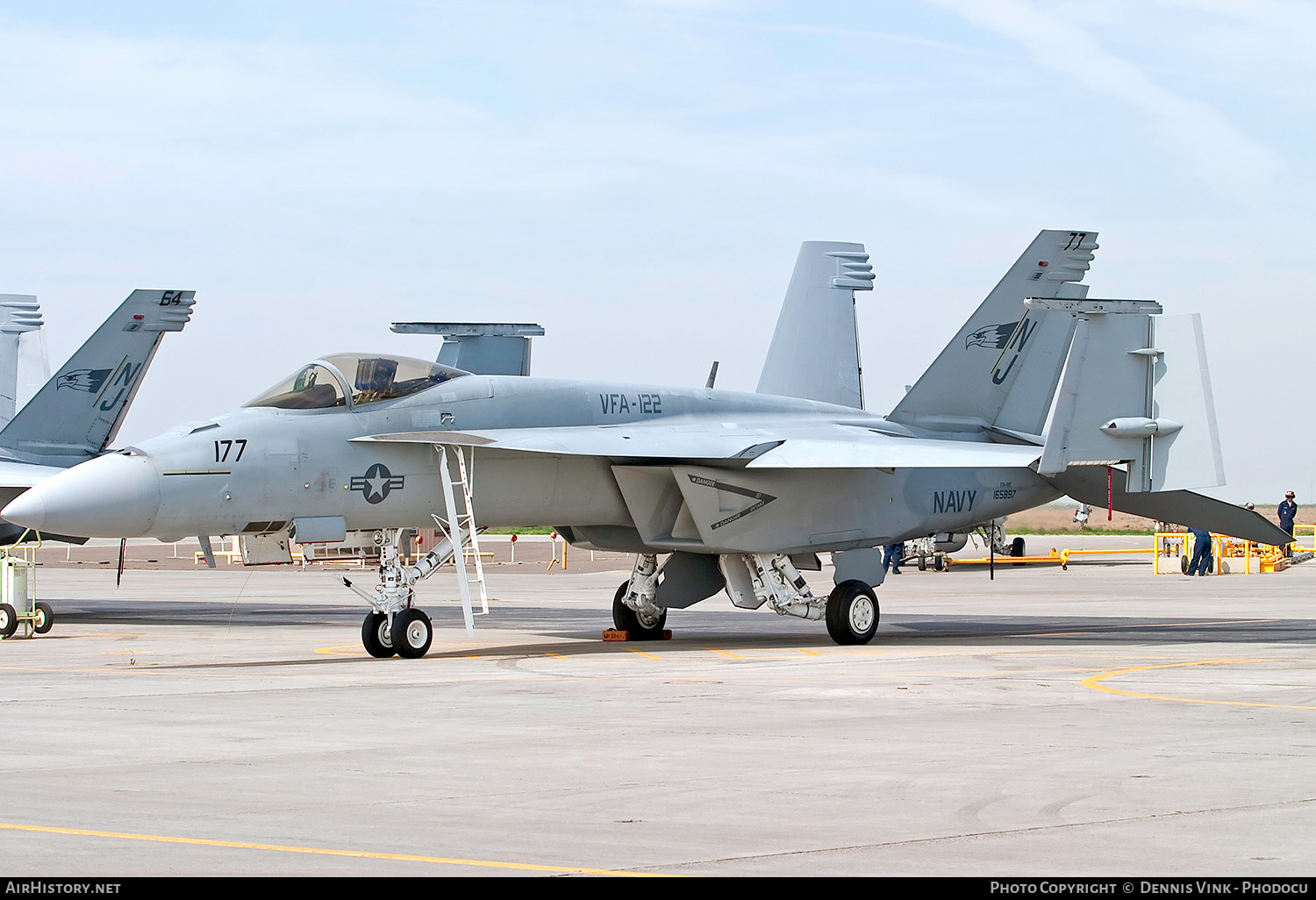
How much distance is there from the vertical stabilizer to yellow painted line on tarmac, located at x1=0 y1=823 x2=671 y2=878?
17.6m

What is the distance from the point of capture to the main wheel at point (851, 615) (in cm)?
1753

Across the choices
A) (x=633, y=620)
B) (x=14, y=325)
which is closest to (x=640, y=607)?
(x=633, y=620)

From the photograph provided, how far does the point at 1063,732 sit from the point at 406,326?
1329 cm

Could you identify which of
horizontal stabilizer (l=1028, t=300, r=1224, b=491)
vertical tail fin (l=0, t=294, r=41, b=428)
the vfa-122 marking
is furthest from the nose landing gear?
vertical tail fin (l=0, t=294, r=41, b=428)

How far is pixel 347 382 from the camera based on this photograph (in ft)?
50.3

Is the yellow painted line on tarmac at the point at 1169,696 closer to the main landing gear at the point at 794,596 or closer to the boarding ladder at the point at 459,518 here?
the main landing gear at the point at 794,596

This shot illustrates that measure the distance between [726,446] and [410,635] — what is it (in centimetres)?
413

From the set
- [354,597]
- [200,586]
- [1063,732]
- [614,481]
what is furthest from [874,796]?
[200,586]

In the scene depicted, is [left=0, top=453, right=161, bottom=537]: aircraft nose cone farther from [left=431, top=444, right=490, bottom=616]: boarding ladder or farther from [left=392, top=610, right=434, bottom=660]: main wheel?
[left=431, top=444, right=490, bottom=616]: boarding ladder

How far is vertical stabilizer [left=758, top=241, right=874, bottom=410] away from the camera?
2317 cm

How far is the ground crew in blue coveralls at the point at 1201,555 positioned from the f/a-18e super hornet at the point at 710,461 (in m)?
15.6

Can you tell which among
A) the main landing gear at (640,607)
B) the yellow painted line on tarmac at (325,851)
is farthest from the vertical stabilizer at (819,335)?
the yellow painted line on tarmac at (325,851)
